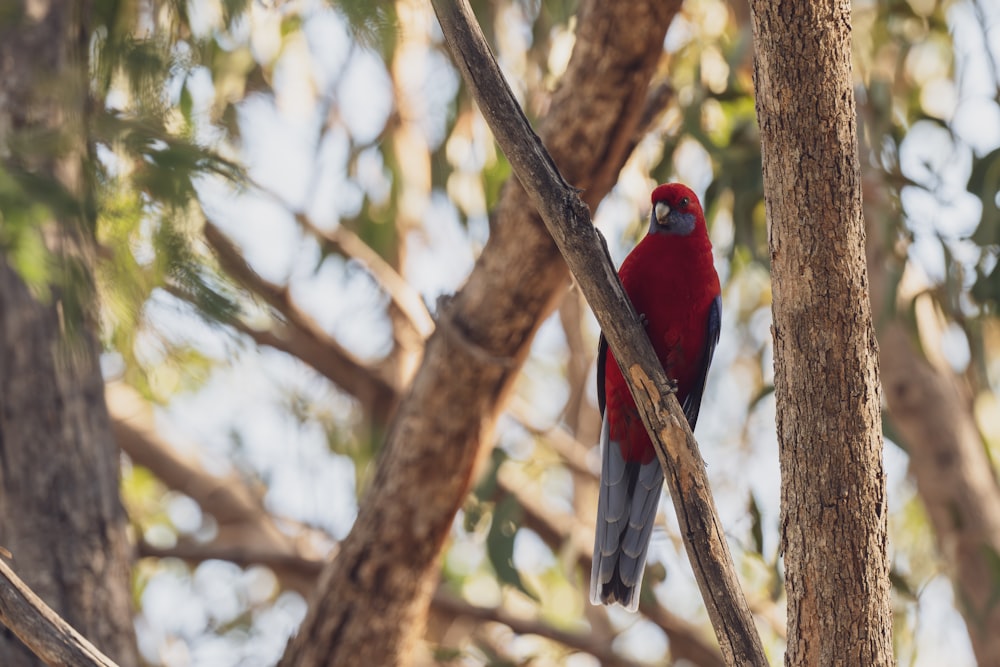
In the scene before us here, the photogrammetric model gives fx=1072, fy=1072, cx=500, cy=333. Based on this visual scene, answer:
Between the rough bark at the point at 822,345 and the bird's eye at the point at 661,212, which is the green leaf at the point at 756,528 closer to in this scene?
the bird's eye at the point at 661,212

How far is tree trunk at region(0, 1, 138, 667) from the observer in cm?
308

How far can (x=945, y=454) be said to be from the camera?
4820 millimetres

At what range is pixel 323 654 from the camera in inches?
142

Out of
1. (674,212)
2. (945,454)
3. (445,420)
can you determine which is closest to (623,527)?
(445,420)

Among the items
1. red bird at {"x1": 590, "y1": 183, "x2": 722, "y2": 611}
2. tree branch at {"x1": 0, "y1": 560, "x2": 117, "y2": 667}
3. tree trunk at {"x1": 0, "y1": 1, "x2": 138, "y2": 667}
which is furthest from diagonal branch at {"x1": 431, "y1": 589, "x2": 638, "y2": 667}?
tree branch at {"x1": 0, "y1": 560, "x2": 117, "y2": 667}

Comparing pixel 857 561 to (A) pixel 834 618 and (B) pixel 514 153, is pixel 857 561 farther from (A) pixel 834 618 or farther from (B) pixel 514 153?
(B) pixel 514 153

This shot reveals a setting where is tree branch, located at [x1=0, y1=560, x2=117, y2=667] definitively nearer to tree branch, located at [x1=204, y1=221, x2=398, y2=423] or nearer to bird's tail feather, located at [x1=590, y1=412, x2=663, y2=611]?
bird's tail feather, located at [x1=590, y1=412, x2=663, y2=611]

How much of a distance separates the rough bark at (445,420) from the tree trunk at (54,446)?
2.42 feet

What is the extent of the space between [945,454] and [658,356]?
2.12m

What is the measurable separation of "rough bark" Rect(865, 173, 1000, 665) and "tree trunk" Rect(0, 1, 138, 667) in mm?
3045

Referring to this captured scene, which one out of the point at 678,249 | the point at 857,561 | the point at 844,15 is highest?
the point at 678,249

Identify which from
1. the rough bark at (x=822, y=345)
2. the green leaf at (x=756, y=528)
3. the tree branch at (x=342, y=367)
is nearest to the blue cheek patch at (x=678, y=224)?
the green leaf at (x=756, y=528)

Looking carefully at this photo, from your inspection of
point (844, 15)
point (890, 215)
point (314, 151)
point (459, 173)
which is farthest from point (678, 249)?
point (314, 151)

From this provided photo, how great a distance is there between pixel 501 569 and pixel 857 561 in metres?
2.02
